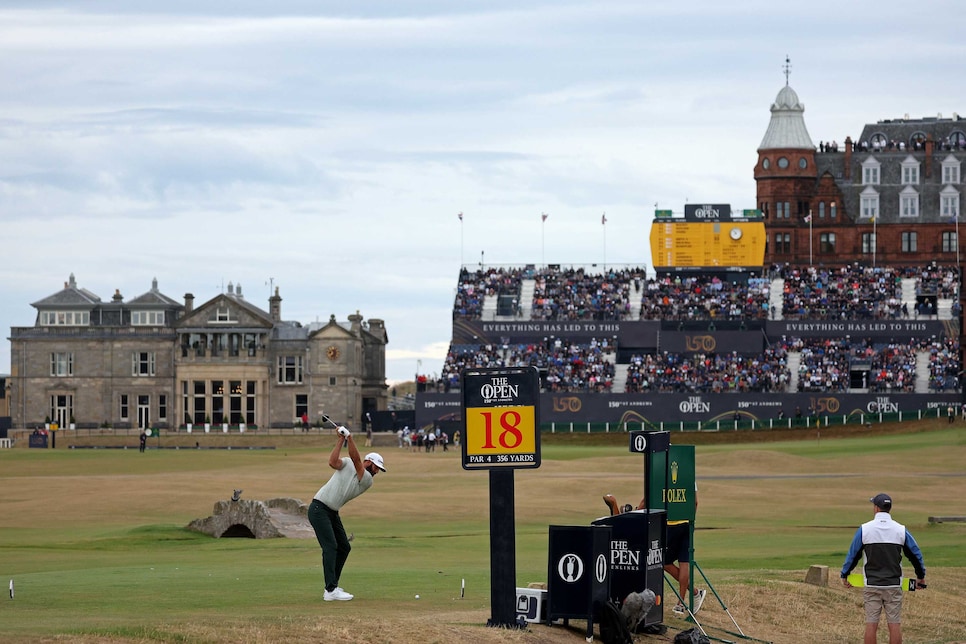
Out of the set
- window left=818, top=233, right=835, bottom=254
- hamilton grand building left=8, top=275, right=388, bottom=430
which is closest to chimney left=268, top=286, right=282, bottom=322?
hamilton grand building left=8, top=275, right=388, bottom=430

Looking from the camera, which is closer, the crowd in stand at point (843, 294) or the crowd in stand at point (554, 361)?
Answer: the crowd in stand at point (554, 361)

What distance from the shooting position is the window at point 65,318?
129750 millimetres

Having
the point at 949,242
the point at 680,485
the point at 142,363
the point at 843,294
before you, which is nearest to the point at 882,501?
the point at 680,485

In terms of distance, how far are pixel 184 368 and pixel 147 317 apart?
235 inches

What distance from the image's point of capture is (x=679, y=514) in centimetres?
2358

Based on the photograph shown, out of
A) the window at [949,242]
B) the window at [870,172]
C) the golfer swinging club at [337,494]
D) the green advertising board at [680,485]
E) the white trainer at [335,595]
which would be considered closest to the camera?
the golfer swinging club at [337,494]

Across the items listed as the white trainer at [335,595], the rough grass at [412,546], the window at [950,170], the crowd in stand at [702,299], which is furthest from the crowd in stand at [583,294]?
the white trainer at [335,595]

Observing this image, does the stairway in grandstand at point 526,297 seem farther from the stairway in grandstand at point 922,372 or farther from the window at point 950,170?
the window at point 950,170

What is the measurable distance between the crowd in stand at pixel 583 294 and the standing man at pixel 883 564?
9473 centimetres

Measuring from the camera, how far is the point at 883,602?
2066cm

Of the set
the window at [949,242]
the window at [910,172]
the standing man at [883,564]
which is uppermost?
the window at [910,172]

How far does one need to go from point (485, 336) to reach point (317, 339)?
16738 millimetres

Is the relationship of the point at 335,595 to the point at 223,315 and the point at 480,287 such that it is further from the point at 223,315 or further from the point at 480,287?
the point at 223,315

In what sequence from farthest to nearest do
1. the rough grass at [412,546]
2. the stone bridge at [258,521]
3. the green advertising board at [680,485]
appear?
the stone bridge at [258,521] < the green advertising board at [680,485] < the rough grass at [412,546]
